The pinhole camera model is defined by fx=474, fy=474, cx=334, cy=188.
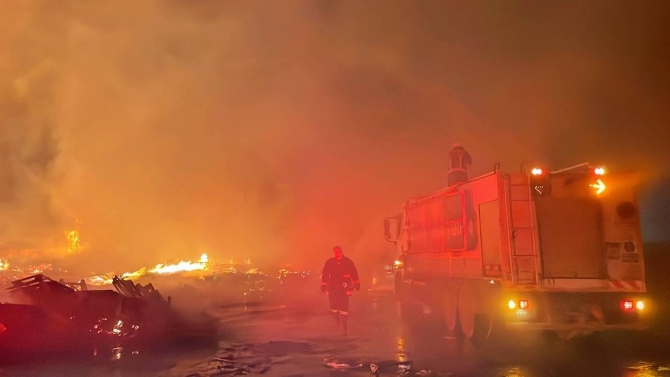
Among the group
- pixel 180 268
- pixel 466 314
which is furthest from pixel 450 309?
pixel 180 268

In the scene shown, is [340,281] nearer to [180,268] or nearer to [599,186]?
[599,186]

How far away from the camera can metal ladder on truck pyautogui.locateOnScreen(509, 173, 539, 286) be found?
809cm

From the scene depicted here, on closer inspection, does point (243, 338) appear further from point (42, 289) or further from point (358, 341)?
point (42, 289)

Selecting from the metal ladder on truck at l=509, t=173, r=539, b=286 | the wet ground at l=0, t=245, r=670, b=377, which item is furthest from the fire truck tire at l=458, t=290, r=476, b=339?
the metal ladder on truck at l=509, t=173, r=539, b=286

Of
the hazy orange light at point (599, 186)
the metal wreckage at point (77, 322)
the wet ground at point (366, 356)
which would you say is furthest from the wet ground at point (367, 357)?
the hazy orange light at point (599, 186)

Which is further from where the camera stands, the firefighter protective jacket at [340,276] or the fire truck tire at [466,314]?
the firefighter protective jacket at [340,276]

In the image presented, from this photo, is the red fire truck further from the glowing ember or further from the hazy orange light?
the glowing ember

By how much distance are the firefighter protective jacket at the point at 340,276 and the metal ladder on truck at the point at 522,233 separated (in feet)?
11.1

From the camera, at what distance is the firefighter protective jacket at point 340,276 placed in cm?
1013

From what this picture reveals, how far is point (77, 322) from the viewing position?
883 centimetres

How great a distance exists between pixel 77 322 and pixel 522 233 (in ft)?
27.1

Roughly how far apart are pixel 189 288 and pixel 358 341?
722 inches

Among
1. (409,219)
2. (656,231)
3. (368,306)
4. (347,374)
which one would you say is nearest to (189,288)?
(368,306)

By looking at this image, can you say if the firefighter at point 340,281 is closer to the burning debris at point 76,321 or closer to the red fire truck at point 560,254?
Result: the red fire truck at point 560,254
